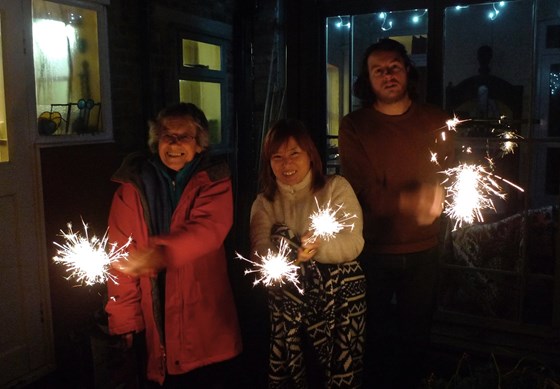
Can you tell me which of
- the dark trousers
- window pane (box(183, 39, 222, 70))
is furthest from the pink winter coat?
window pane (box(183, 39, 222, 70))

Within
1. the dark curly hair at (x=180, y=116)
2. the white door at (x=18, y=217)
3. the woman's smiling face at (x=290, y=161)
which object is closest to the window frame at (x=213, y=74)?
the white door at (x=18, y=217)

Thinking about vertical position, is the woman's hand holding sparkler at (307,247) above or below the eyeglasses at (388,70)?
below

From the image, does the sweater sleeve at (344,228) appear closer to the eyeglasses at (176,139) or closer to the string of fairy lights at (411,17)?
the eyeglasses at (176,139)

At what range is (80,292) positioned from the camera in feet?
15.5

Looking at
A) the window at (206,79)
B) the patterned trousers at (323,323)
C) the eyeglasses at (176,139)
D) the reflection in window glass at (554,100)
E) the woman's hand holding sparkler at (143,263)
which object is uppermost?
the window at (206,79)

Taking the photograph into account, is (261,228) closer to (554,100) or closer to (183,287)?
(183,287)

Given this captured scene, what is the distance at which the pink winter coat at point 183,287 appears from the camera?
286 centimetres

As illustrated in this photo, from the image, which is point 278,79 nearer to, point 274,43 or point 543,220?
point 274,43

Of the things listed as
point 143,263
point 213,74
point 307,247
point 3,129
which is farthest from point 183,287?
point 213,74

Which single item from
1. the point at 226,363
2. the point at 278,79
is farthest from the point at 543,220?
the point at 278,79

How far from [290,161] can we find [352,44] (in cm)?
186

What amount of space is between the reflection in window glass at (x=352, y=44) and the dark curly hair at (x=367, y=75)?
101 cm

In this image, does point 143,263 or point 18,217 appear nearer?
point 143,263

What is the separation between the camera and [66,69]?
475cm
